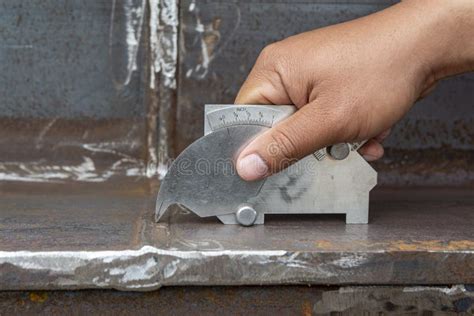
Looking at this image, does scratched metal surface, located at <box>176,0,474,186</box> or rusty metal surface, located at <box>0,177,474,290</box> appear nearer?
rusty metal surface, located at <box>0,177,474,290</box>

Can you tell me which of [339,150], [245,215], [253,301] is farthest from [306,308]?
[339,150]

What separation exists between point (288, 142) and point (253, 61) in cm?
82

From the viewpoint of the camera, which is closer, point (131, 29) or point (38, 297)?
point (38, 297)

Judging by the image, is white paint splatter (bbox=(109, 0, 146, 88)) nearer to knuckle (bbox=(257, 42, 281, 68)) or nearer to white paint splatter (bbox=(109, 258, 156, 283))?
knuckle (bbox=(257, 42, 281, 68))

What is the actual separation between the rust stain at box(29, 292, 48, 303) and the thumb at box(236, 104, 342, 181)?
457 mm

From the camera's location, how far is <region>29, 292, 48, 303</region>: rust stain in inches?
49.8

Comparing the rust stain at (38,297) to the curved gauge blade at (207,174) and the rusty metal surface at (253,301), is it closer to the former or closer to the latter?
the rusty metal surface at (253,301)

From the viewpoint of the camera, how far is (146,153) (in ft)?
7.35

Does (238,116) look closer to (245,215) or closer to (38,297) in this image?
(245,215)

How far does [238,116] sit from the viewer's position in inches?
58.4

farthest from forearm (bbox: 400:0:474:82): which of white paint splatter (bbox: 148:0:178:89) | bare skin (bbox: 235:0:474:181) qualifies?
white paint splatter (bbox: 148:0:178:89)

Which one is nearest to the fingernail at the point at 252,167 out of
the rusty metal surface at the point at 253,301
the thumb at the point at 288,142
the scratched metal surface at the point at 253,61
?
the thumb at the point at 288,142

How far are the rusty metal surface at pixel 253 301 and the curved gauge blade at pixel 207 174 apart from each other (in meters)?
0.26

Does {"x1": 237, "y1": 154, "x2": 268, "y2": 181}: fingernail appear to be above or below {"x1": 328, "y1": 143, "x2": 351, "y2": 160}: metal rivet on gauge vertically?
below
